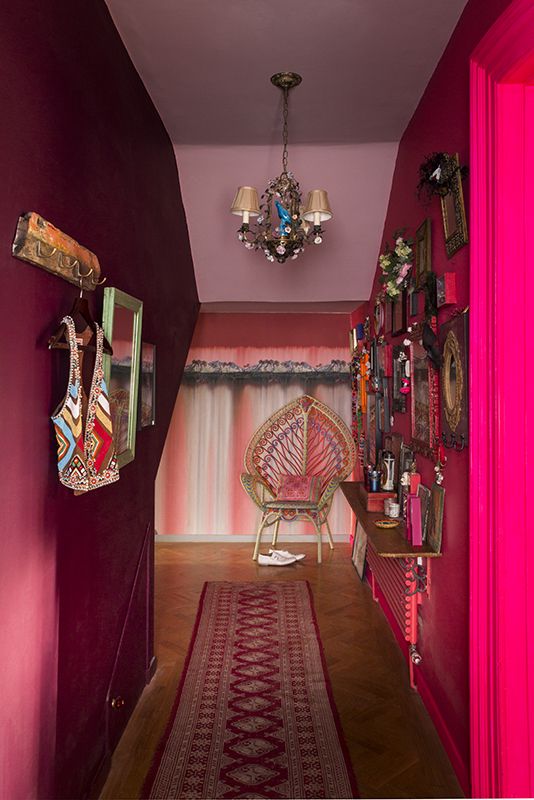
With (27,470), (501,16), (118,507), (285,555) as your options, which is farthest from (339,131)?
(285,555)

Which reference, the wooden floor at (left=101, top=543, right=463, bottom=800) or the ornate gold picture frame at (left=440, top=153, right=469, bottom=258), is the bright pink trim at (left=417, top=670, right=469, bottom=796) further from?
the ornate gold picture frame at (left=440, top=153, right=469, bottom=258)

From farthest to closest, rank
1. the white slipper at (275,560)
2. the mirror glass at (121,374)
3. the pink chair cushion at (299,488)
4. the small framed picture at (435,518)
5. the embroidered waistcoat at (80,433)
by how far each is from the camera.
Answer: the pink chair cushion at (299,488)
the white slipper at (275,560)
the small framed picture at (435,518)
the mirror glass at (121,374)
the embroidered waistcoat at (80,433)

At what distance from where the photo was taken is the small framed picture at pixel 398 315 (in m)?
3.27

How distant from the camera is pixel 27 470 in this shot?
1564 mm

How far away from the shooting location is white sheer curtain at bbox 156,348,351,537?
6004mm

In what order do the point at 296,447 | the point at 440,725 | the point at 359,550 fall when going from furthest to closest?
the point at 296,447
the point at 359,550
the point at 440,725

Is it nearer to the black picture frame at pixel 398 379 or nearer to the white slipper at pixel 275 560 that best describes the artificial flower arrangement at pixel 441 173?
the black picture frame at pixel 398 379

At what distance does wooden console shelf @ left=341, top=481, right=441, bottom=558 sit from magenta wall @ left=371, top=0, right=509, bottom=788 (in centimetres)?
11

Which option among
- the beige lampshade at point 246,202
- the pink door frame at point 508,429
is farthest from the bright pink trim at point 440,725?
the beige lampshade at point 246,202

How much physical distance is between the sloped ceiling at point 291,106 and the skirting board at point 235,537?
8.75 feet

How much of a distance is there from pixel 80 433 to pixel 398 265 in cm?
215

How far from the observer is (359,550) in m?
4.89

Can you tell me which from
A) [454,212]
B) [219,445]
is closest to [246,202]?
[454,212]

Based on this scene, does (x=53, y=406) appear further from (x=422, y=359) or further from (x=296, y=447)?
(x=296, y=447)
